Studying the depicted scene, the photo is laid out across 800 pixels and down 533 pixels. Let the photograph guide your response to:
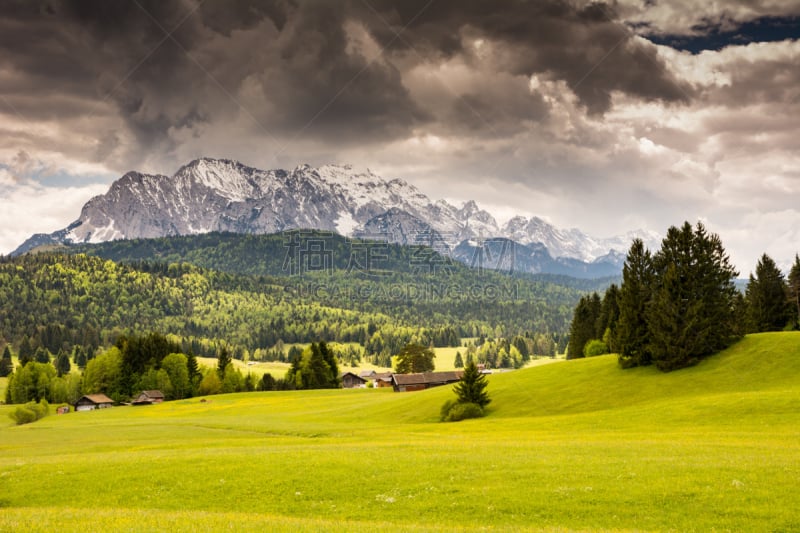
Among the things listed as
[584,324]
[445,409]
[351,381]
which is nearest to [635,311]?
[445,409]

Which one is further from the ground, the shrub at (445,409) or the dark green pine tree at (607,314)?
the dark green pine tree at (607,314)

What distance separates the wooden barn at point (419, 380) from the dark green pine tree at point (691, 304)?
67633mm

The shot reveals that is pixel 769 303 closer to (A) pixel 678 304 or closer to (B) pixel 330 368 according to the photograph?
(A) pixel 678 304

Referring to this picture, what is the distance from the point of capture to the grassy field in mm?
20641

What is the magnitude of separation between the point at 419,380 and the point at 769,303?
7318 cm

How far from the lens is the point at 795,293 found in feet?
311

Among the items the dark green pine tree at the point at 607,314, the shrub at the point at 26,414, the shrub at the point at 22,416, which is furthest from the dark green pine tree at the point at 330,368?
the dark green pine tree at the point at 607,314

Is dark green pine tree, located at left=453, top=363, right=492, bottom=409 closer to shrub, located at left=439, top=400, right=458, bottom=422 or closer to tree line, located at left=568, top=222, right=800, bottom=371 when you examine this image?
shrub, located at left=439, top=400, right=458, bottom=422

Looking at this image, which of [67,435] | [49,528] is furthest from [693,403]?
[67,435]

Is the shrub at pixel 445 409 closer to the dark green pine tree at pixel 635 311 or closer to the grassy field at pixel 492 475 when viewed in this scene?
the grassy field at pixel 492 475

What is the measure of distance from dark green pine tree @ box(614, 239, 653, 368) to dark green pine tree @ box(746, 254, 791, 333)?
35682mm

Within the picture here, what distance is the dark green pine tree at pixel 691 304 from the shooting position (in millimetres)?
66000

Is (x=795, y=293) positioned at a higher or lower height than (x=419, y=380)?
higher

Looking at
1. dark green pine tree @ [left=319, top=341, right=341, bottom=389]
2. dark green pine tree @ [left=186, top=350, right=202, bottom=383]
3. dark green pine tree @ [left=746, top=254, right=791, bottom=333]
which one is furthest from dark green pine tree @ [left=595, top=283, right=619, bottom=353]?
dark green pine tree @ [left=186, top=350, right=202, bottom=383]
